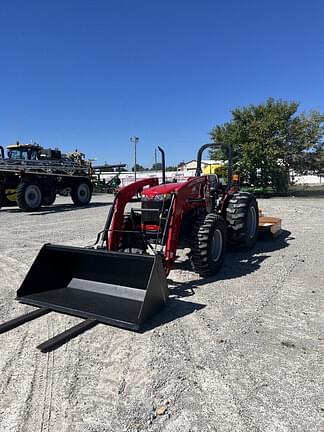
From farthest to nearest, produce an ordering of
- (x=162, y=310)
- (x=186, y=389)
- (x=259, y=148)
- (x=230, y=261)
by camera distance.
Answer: (x=259, y=148) < (x=230, y=261) < (x=162, y=310) < (x=186, y=389)

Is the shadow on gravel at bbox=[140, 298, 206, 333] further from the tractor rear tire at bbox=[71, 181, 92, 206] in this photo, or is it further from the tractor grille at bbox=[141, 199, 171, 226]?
the tractor rear tire at bbox=[71, 181, 92, 206]

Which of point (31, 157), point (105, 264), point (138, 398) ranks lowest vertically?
point (138, 398)

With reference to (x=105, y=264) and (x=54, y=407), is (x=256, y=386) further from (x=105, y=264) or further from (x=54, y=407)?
(x=105, y=264)

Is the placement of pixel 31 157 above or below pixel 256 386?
above

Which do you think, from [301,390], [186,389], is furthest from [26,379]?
[301,390]

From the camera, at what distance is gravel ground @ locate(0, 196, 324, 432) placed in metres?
2.28

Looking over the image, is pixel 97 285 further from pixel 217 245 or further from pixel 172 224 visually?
pixel 217 245

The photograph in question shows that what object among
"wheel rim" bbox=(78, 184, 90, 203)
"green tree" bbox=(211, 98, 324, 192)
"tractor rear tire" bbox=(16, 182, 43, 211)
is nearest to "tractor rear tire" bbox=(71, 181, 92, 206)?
"wheel rim" bbox=(78, 184, 90, 203)

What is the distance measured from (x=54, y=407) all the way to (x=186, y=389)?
0.90m

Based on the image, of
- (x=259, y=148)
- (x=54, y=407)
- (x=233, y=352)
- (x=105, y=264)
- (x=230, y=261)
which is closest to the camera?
(x=54, y=407)

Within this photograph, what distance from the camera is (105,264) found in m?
4.41

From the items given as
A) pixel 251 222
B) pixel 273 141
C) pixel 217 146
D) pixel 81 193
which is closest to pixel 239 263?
pixel 251 222

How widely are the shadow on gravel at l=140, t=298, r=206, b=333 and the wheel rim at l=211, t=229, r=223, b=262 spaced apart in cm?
125

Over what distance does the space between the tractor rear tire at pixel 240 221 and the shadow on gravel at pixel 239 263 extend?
0.71ft
